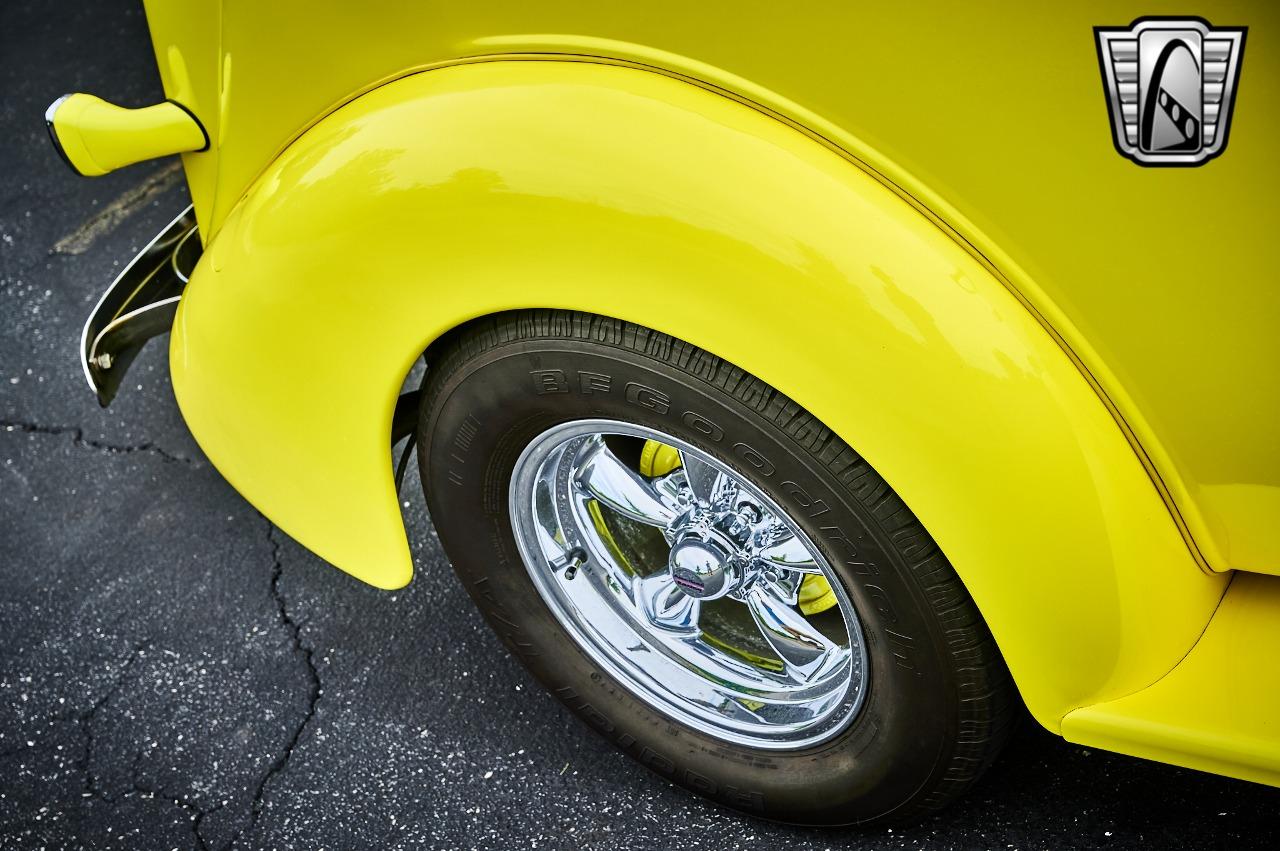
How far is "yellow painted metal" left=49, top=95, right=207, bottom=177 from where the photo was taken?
1570 millimetres

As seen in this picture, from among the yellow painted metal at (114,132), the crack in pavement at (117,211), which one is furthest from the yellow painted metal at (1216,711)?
the crack in pavement at (117,211)

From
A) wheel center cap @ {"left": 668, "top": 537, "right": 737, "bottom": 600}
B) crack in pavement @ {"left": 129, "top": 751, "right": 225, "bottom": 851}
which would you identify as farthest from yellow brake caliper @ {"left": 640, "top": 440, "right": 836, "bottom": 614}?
crack in pavement @ {"left": 129, "top": 751, "right": 225, "bottom": 851}

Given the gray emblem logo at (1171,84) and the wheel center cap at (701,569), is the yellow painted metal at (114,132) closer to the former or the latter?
the wheel center cap at (701,569)

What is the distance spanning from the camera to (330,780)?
1.90 m

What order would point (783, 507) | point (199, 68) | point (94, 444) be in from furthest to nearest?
point (94, 444)
point (199, 68)
point (783, 507)

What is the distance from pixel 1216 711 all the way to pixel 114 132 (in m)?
1.70

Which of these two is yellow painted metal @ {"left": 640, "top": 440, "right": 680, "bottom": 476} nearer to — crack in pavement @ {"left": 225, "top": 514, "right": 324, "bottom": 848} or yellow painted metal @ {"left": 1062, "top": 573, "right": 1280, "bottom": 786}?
yellow painted metal @ {"left": 1062, "top": 573, "right": 1280, "bottom": 786}

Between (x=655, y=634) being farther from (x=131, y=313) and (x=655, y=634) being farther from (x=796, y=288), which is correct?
(x=131, y=313)

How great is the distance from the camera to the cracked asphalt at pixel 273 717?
5.73ft

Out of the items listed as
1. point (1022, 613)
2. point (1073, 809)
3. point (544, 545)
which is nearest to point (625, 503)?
point (544, 545)

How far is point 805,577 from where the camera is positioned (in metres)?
1.67

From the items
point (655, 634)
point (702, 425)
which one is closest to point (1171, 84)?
point (702, 425)

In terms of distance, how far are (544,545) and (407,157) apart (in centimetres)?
67

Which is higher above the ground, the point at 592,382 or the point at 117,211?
the point at 592,382
